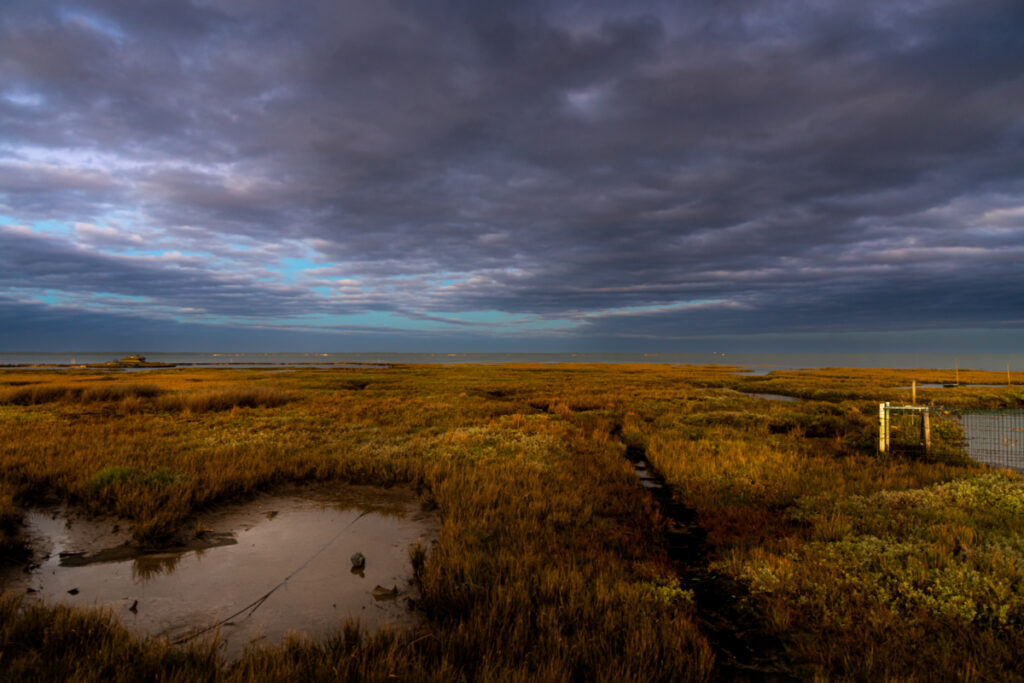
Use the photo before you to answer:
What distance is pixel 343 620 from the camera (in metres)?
6.87

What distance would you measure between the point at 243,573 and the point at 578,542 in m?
6.02

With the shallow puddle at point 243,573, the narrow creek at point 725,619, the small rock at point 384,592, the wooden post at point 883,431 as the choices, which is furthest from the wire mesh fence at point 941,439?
the small rock at point 384,592

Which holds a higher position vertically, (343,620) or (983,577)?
(983,577)

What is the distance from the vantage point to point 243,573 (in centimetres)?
847

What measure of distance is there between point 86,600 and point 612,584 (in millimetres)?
7910

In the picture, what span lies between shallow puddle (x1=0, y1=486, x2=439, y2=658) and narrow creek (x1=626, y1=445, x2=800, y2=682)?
427 centimetres

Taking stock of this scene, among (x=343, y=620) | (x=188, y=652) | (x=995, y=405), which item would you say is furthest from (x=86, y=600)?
(x=995, y=405)

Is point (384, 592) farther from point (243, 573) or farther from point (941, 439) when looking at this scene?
point (941, 439)

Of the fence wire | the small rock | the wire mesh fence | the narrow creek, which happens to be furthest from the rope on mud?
the fence wire

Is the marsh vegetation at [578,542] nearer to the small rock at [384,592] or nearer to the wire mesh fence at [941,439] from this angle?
the small rock at [384,592]

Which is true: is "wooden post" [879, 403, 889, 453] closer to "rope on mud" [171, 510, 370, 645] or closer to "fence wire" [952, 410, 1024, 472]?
"fence wire" [952, 410, 1024, 472]

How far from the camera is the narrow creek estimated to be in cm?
588

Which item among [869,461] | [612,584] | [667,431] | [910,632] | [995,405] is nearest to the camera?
[910,632]

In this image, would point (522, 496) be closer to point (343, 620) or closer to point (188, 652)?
point (343, 620)
